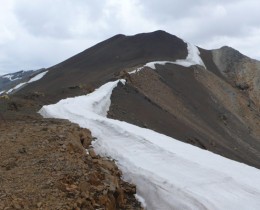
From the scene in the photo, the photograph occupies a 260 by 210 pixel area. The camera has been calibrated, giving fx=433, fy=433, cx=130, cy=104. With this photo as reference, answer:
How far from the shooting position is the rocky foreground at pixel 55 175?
7.46 m

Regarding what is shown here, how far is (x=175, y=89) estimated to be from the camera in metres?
34.1

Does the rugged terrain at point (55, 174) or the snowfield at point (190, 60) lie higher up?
the snowfield at point (190, 60)

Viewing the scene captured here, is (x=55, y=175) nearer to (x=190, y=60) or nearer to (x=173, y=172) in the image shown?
(x=173, y=172)

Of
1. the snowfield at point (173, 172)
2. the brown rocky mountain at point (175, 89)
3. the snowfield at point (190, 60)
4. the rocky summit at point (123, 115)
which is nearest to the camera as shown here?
the rocky summit at point (123, 115)

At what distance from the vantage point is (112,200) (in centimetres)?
837

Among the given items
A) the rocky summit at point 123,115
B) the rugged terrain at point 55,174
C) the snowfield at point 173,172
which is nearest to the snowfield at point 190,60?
the rocky summit at point 123,115

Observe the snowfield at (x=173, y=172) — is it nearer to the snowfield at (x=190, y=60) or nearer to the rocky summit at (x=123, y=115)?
the rocky summit at (x=123, y=115)

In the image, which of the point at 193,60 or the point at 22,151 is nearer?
the point at 22,151

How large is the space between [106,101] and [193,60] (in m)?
26.0

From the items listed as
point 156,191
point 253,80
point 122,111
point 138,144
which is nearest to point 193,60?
point 253,80

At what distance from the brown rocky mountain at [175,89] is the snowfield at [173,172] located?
7.07 m

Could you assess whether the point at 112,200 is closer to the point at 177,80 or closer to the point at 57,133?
the point at 57,133

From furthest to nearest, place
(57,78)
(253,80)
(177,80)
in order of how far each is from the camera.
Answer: (253,80) → (57,78) → (177,80)

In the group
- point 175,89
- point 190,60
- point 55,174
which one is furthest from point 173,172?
point 190,60
